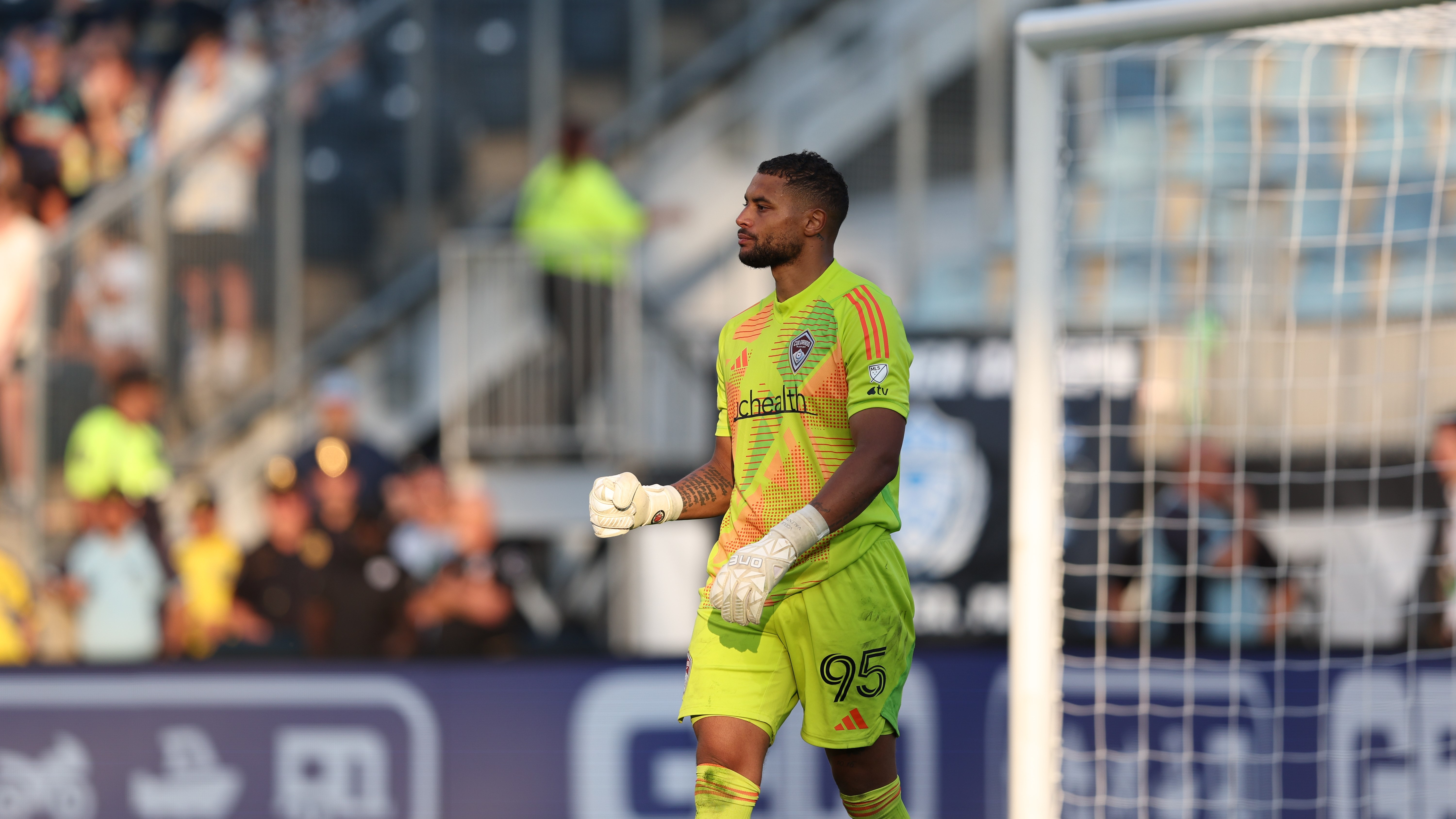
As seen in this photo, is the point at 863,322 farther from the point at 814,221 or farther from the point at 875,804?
the point at 875,804

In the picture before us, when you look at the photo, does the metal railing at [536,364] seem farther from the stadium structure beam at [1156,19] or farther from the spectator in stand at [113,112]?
the stadium structure beam at [1156,19]

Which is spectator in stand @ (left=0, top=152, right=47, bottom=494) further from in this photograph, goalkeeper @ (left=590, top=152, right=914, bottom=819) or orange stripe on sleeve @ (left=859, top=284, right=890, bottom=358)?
orange stripe on sleeve @ (left=859, top=284, right=890, bottom=358)

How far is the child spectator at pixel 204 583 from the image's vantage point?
8.38 meters

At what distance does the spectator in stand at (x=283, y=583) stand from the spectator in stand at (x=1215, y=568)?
Result: 13.3 feet

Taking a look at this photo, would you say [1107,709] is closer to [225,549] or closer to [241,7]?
[225,549]

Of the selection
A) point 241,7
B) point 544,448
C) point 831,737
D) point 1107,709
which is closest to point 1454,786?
point 1107,709

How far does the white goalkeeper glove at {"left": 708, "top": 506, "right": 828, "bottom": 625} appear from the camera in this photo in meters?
3.70

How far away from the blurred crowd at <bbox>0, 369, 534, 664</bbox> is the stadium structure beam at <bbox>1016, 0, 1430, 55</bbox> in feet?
13.4

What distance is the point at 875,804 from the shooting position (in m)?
4.16

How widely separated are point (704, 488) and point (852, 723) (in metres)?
0.71

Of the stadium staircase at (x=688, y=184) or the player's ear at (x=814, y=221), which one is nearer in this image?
the player's ear at (x=814, y=221)

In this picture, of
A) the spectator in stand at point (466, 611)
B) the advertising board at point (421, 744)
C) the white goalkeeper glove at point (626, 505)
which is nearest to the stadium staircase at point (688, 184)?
the spectator in stand at point (466, 611)

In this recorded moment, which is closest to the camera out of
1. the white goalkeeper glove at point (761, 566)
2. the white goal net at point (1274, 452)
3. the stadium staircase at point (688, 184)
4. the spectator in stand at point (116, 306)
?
the white goalkeeper glove at point (761, 566)

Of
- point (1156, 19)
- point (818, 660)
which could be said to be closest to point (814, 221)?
point (818, 660)
